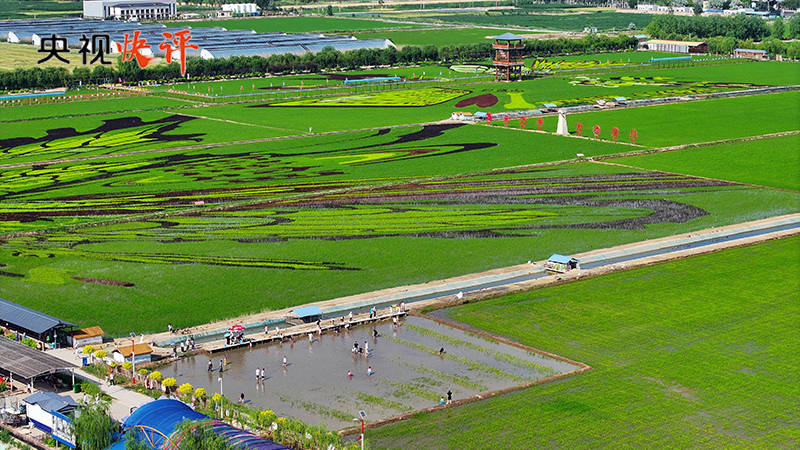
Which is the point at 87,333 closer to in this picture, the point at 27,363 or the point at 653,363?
the point at 27,363

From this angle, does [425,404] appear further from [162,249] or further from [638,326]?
[162,249]

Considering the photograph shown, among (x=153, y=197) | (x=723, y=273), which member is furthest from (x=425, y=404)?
(x=153, y=197)

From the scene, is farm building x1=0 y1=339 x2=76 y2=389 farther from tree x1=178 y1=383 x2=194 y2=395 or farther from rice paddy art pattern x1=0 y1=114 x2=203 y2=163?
rice paddy art pattern x1=0 y1=114 x2=203 y2=163

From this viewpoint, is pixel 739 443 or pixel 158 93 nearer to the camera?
pixel 739 443

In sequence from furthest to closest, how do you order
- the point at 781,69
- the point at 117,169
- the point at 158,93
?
the point at 781,69 < the point at 158,93 < the point at 117,169

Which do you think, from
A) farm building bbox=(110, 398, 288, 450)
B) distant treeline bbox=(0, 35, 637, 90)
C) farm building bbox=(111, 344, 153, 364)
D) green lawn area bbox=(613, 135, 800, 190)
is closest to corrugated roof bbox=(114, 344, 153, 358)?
farm building bbox=(111, 344, 153, 364)

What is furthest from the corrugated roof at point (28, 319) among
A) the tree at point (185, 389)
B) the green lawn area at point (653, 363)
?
the green lawn area at point (653, 363)

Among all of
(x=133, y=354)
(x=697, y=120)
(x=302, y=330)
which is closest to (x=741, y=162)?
(x=697, y=120)

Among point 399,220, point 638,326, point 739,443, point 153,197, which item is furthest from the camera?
point 153,197
